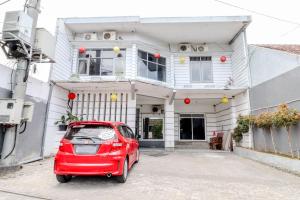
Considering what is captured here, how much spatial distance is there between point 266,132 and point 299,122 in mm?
1988

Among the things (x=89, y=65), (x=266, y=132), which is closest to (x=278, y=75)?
(x=266, y=132)

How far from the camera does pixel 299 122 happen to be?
20.4 ft

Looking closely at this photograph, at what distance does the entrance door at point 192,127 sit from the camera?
46.8 feet

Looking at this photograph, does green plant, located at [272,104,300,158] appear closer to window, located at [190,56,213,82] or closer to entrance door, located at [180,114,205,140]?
window, located at [190,56,213,82]

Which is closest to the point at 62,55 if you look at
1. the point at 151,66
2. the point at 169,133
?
the point at 151,66

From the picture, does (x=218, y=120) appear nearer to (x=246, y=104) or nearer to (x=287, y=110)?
(x=246, y=104)

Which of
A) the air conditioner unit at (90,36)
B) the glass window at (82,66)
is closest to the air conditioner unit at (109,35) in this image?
the air conditioner unit at (90,36)

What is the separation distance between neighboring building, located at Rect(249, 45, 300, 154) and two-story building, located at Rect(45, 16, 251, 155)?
2.09 feet

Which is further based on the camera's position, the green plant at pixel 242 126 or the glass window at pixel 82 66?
the glass window at pixel 82 66

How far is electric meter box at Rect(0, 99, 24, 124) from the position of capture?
5.57 meters

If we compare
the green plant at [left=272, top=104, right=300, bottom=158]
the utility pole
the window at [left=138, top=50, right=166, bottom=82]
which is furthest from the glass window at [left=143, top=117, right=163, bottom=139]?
the utility pole

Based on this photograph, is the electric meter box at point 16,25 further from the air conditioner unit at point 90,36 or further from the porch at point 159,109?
the air conditioner unit at point 90,36

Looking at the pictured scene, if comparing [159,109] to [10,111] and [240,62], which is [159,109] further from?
[10,111]

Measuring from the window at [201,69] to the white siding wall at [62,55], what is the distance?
24.3 feet
